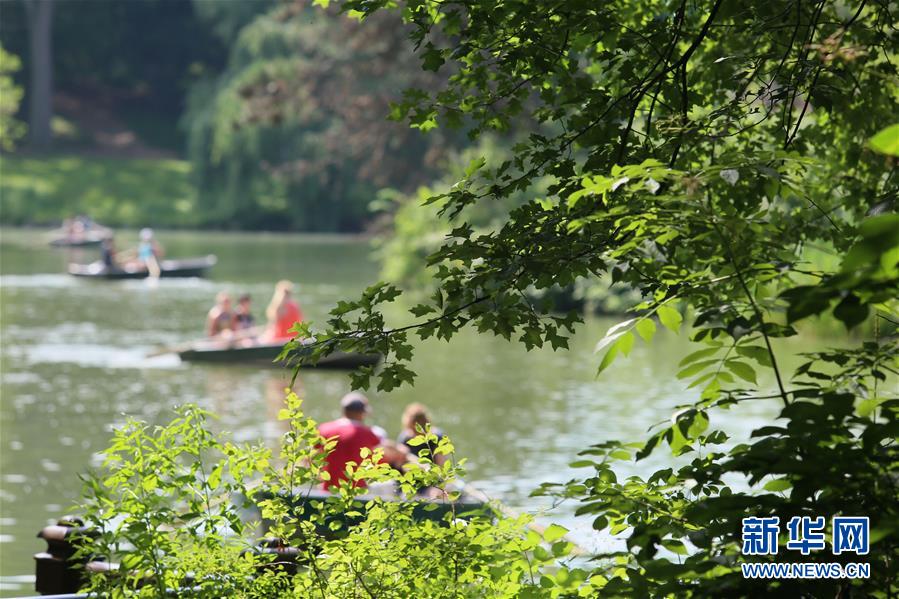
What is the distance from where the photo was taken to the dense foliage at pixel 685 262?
Answer: 305cm

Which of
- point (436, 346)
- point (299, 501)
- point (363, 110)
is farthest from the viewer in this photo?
point (363, 110)

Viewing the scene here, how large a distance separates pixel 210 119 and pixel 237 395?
34.2m

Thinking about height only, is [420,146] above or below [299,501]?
above

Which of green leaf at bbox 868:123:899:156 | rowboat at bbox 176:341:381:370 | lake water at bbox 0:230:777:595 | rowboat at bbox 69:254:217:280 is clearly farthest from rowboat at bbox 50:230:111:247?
green leaf at bbox 868:123:899:156

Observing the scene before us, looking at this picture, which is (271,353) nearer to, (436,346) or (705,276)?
(436,346)

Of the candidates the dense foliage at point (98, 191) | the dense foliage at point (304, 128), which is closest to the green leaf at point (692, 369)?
the dense foliage at point (304, 128)

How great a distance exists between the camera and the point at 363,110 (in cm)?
3559

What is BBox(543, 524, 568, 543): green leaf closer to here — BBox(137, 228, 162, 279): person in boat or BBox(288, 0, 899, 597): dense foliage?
BBox(288, 0, 899, 597): dense foliage

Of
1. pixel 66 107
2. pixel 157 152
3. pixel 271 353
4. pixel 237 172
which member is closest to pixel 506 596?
pixel 271 353

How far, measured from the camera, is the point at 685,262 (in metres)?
4.76

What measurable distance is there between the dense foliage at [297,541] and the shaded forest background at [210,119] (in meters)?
23.7

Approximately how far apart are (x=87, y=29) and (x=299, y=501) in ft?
216

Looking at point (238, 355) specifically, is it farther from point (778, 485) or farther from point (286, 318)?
point (778, 485)

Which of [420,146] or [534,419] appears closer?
[534,419]
